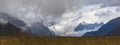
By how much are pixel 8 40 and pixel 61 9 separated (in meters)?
1.30

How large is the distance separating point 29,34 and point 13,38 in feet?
1.14

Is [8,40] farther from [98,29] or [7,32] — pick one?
[98,29]

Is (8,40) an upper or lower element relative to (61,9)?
lower

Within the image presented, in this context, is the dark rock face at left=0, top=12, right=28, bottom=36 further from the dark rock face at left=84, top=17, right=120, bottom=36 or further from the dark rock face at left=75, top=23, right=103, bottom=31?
the dark rock face at left=84, top=17, right=120, bottom=36

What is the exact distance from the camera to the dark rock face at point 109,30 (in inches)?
331

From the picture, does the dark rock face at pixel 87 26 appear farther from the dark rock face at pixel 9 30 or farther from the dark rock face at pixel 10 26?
the dark rock face at pixel 9 30

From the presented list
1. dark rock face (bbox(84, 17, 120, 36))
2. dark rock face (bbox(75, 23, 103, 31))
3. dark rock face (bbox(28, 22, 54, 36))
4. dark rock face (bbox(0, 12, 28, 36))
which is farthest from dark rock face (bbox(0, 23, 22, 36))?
dark rock face (bbox(84, 17, 120, 36))

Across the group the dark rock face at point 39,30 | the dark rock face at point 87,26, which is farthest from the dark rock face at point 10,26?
the dark rock face at point 87,26

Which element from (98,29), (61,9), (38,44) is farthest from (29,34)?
(98,29)

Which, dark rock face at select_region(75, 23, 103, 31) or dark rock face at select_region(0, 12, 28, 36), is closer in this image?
dark rock face at select_region(0, 12, 28, 36)

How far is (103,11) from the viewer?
8.59m

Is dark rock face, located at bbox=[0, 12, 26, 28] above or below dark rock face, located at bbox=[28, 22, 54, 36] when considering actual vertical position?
above

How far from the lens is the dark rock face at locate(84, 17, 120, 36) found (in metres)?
8.41

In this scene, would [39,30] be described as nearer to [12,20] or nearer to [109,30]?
[12,20]
